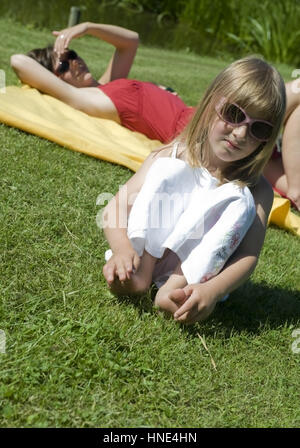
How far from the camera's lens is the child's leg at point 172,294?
97.0 inches

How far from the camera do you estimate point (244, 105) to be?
2611mm

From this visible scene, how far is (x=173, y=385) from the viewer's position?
222 cm

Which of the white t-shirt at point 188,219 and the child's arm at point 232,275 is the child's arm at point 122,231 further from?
the child's arm at point 232,275

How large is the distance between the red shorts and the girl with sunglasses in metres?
2.25

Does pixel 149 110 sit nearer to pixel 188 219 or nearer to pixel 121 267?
pixel 188 219

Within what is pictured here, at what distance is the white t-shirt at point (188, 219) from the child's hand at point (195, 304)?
8 centimetres

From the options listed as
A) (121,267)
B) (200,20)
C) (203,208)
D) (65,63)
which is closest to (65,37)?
(65,63)

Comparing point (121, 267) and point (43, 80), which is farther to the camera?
point (43, 80)

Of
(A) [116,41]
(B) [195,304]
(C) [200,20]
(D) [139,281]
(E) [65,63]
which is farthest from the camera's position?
(C) [200,20]

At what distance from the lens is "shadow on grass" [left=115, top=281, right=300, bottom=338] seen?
262 centimetres

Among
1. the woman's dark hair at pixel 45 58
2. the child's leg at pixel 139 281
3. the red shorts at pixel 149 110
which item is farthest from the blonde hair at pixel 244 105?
the woman's dark hair at pixel 45 58

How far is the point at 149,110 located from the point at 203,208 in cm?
261

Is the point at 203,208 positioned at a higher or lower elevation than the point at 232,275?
higher
